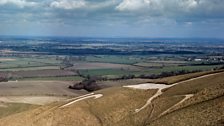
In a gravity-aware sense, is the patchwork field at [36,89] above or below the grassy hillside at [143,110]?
below

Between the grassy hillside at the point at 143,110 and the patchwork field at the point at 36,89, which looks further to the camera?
the patchwork field at the point at 36,89

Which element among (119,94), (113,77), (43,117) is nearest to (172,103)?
(119,94)

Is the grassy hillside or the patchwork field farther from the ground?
the grassy hillside

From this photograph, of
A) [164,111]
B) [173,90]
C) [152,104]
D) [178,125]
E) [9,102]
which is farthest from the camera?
[9,102]

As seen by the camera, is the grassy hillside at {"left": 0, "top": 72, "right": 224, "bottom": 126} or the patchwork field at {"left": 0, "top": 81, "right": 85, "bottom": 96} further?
the patchwork field at {"left": 0, "top": 81, "right": 85, "bottom": 96}

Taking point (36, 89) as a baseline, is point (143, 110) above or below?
above

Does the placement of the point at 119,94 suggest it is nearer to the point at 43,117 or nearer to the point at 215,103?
the point at 43,117

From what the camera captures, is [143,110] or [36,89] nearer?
[143,110]

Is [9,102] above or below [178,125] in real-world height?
below
